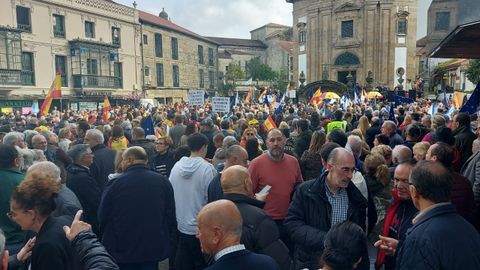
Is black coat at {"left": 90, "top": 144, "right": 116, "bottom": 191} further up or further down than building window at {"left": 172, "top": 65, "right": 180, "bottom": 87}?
further down

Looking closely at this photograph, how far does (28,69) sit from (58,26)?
165 inches

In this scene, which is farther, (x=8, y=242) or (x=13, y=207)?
(x=8, y=242)

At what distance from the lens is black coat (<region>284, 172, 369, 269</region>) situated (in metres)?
3.46

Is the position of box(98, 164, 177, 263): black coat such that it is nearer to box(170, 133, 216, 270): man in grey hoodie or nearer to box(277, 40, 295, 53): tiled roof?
box(170, 133, 216, 270): man in grey hoodie

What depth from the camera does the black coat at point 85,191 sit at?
4633 mm

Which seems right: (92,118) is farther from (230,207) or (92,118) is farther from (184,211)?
(230,207)

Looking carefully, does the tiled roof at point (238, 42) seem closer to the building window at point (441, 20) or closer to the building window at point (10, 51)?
the building window at point (441, 20)

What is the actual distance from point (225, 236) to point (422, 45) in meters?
56.0

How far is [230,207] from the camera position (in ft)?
7.95

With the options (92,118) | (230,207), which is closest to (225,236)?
(230,207)

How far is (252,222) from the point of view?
10.0ft

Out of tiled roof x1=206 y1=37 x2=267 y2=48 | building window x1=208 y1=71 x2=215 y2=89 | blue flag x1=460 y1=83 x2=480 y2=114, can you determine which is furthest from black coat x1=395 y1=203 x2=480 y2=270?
tiled roof x1=206 y1=37 x2=267 y2=48

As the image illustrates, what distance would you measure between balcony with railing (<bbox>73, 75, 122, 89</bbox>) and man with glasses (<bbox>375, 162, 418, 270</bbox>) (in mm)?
30031

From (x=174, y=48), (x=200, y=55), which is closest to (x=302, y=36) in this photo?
(x=200, y=55)
